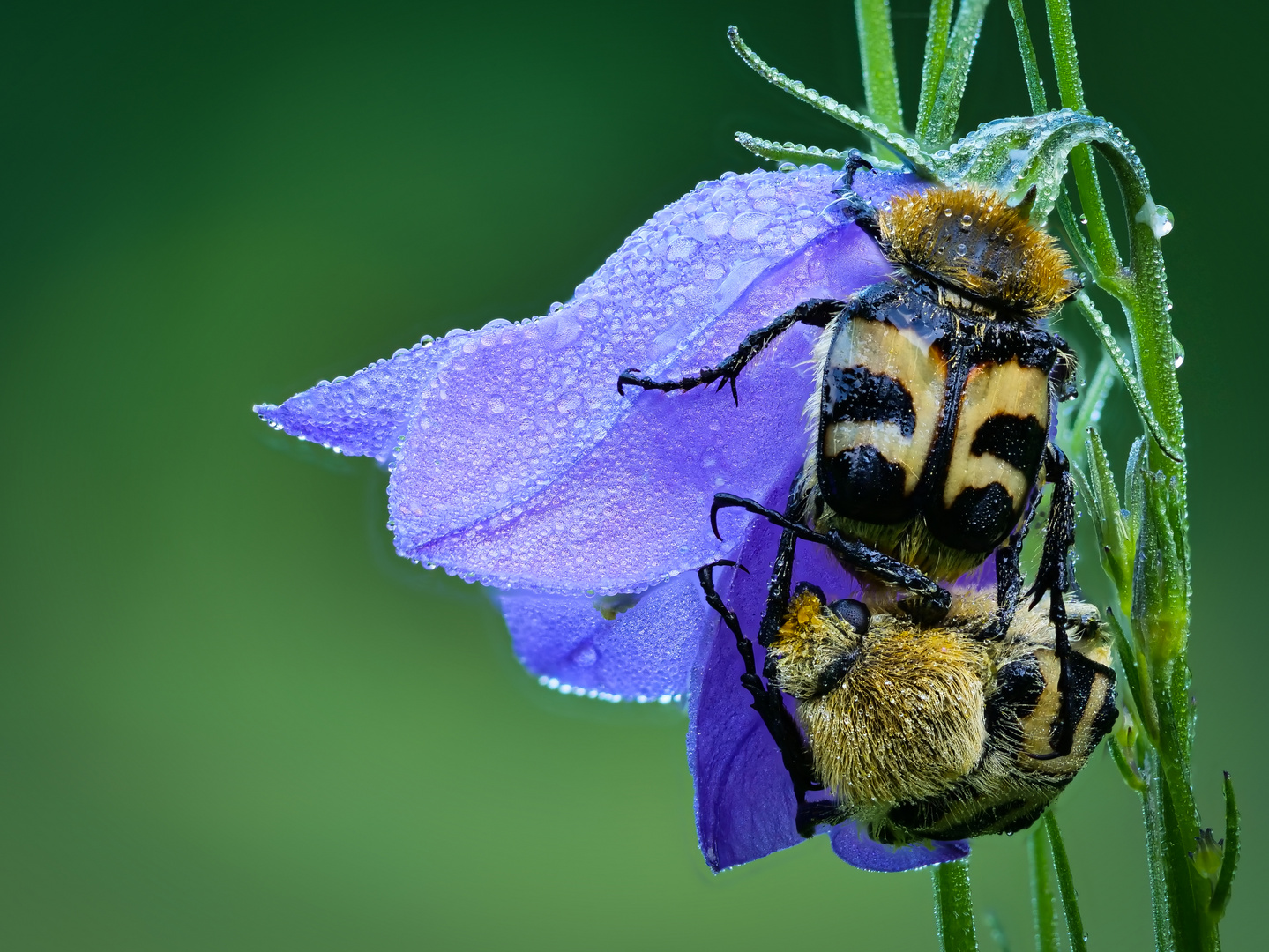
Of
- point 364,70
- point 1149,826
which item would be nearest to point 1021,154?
point 1149,826

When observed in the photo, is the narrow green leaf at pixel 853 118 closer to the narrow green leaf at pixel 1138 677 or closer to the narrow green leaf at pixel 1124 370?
the narrow green leaf at pixel 1124 370

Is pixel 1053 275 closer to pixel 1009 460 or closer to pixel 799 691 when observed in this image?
pixel 1009 460

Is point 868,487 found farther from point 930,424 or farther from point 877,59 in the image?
point 877,59

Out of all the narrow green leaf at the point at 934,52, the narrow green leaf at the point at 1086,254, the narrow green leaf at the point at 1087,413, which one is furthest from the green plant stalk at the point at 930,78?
the narrow green leaf at the point at 1087,413

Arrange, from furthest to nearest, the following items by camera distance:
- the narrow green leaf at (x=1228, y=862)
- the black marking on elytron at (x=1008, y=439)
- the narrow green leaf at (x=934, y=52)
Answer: the narrow green leaf at (x=934, y=52)
the narrow green leaf at (x=1228, y=862)
the black marking on elytron at (x=1008, y=439)

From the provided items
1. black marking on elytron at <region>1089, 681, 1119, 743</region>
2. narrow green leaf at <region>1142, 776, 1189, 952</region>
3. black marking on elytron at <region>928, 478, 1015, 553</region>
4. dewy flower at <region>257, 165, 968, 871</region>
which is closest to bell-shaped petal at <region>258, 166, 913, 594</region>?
dewy flower at <region>257, 165, 968, 871</region>

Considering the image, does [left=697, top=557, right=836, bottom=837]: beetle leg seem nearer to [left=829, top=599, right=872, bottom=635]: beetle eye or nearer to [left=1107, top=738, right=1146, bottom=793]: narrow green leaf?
[left=829, top=599, right=872, bottom=635]: beetle eye
